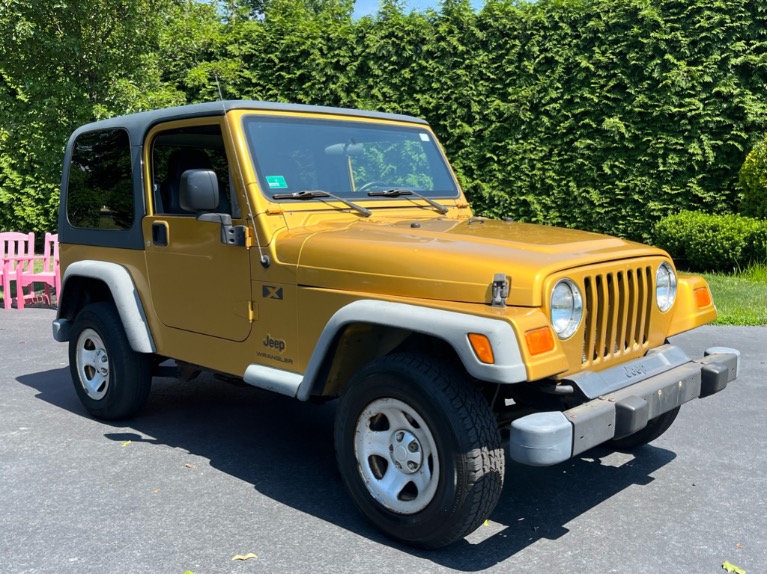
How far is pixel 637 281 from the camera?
139 inches

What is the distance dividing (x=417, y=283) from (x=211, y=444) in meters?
2.08

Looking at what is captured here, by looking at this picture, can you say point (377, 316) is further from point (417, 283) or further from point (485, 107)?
point (485, 107)

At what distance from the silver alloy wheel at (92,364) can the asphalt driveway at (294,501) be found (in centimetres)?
24

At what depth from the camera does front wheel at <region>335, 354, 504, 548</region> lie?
9.95 feet

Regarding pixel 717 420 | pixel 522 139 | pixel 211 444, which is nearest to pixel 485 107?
pixel 522 139

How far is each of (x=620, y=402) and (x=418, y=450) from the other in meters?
0.87

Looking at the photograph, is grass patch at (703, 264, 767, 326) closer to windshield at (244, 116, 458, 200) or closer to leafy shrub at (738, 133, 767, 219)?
leafy shrub at (738, 133, 767, 219)

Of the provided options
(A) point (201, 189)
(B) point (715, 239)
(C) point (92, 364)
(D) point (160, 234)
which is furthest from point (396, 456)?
(B) point (715, 239)

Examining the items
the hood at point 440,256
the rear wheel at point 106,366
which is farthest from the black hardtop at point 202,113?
the rear wheel at point 106,366

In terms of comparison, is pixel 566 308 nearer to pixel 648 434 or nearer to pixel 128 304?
pixel 648 434

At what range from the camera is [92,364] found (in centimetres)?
506

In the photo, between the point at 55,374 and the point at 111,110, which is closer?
the point at 55,374

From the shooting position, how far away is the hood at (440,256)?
312cm

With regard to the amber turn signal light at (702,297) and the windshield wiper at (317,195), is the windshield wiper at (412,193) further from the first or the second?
the amber turn signal light at (702,297)
